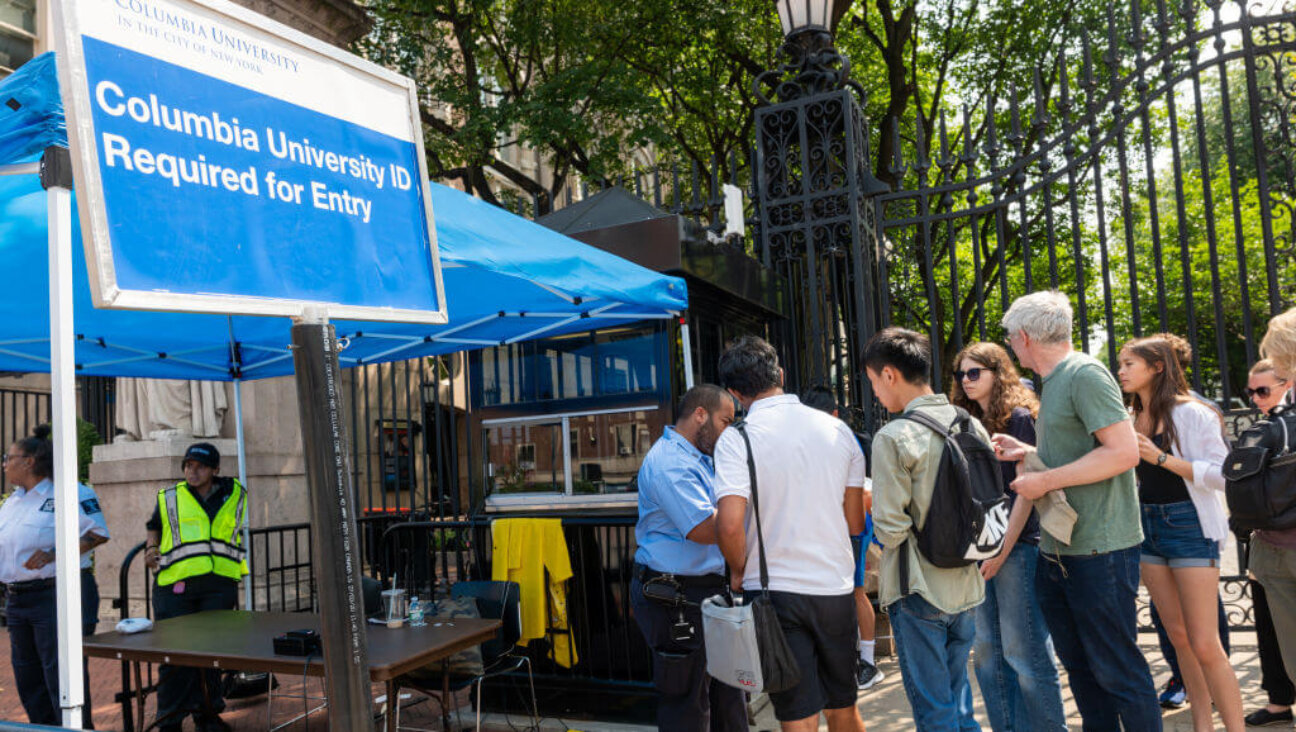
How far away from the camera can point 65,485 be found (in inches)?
87.0

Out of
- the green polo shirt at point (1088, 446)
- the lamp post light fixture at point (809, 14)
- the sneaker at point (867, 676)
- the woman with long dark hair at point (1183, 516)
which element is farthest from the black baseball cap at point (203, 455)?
the woman with long dark hair at point (1183, 516)

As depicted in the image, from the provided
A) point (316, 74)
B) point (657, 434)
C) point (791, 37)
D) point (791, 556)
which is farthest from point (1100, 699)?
point (791, 37)

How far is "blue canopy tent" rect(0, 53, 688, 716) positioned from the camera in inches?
105

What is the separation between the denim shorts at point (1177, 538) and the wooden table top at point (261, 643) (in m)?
3.39

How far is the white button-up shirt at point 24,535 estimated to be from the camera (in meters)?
5.53

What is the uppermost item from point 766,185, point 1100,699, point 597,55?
point 597,55

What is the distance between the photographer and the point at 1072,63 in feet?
55.5

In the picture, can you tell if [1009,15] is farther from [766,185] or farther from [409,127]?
[409,127]

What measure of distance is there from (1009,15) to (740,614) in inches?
610

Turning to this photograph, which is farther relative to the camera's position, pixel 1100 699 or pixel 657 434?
pixel 657 434

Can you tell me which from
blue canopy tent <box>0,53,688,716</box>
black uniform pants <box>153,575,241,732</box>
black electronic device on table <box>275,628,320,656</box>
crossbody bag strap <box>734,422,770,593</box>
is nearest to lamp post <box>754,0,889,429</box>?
blue canopy tent <box>0,53,688,716</box>

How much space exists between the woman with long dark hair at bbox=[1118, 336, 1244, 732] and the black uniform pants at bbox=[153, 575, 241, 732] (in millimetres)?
5479

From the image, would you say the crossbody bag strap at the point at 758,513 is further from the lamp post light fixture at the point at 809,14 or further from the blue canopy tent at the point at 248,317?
the lamp post light fixture at the point at 809,14

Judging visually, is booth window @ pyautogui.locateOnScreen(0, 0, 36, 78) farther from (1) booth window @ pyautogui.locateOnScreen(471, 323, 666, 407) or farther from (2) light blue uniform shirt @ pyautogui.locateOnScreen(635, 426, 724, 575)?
(2) light blue uniform shirt @ pyautogui.locateOnScreen(635, 426, 724, 575)
